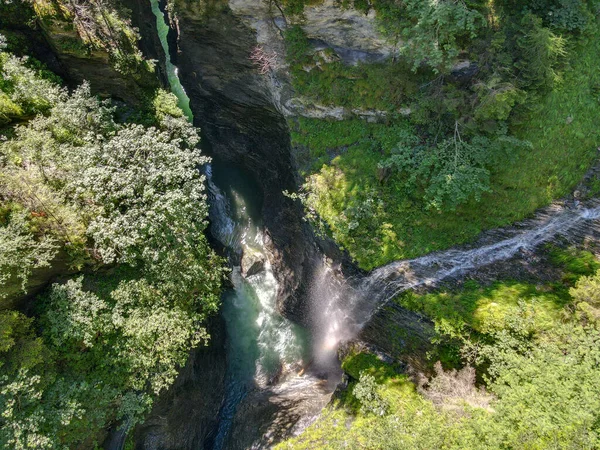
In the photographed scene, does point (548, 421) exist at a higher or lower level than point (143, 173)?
lower

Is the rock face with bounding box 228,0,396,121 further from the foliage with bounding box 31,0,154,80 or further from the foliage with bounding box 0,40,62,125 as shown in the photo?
the foliage with bounding box 0,40,62,125

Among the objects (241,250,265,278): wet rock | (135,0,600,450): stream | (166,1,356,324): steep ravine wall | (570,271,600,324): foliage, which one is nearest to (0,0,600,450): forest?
(570,271,600,324): foliage

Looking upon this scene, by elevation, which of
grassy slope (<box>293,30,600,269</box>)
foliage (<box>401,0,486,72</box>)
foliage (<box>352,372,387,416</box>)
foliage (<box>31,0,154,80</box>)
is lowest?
foliage (<box>352,372,387,416</box>)

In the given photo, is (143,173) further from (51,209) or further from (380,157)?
(380,157)

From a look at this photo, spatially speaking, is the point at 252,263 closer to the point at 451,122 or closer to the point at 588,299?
the point at 451,122

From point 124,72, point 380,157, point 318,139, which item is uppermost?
point 124,72

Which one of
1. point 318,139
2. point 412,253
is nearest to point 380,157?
point 318,139
